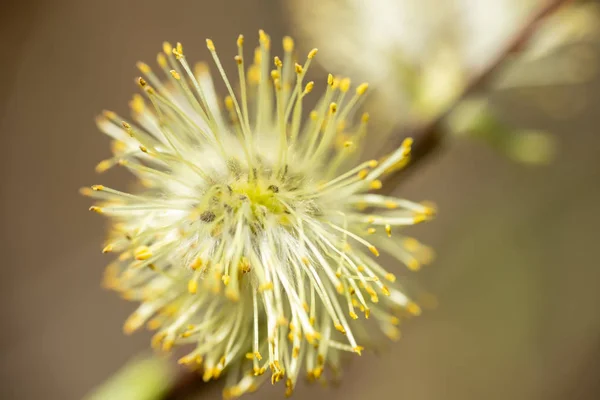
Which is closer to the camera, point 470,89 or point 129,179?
point 470,89

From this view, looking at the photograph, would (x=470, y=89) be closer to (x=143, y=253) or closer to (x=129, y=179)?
(x=143, y=253)

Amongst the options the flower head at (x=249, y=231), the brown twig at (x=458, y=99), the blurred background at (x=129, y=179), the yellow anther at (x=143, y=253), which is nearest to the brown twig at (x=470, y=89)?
the brown twig at (x=458, y=99)

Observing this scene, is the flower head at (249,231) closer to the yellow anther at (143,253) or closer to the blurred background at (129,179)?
the yellow anther at (143,253)

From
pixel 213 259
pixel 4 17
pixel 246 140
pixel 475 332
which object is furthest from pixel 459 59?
pixel 4 17

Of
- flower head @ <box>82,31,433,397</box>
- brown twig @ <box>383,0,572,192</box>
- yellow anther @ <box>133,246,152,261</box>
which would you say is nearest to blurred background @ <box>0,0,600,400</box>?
brown twig @ <box>383,0,572,192</box>

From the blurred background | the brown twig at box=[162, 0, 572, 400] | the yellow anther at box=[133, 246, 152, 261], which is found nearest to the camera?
the yellow anther at box=[133, 246, 152, 261]

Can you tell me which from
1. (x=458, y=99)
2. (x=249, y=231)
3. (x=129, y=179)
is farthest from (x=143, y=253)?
(x=129, y=179)

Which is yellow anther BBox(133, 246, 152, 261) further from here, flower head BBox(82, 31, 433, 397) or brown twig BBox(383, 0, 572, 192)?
brown twig BBox(383, 0, 572, 192)
